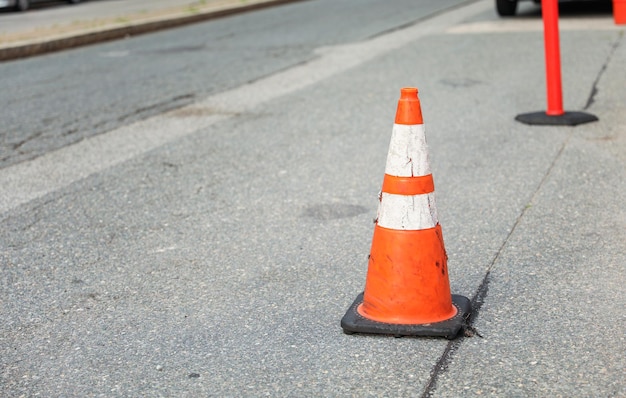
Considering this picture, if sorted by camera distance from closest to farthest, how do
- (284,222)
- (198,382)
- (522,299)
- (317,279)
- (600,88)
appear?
1. (198,382)
2. (522,299)
3. (317,279)
4. (284,222)
5. (600,88)

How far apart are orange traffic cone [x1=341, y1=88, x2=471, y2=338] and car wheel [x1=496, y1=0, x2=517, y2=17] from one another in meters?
11.7

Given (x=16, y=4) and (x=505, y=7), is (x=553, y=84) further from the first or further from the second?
(x=16, y=4)

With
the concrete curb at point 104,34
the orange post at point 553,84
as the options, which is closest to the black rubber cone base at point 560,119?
the orange post at point 553,84

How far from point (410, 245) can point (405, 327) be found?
307 mm

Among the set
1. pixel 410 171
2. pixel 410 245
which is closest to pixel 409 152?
pixel 410 171

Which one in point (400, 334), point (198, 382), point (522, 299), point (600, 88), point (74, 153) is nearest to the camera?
point (198, 382)

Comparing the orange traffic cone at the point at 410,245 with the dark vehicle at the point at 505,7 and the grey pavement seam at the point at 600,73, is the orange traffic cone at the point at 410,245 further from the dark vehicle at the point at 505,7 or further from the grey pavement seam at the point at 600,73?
the dark vehicle at the point at 505,7

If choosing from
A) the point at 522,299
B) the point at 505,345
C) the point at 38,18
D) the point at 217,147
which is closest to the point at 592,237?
the point at 522,299

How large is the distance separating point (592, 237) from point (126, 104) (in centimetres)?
541

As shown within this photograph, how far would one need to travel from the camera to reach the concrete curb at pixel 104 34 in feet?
43.2

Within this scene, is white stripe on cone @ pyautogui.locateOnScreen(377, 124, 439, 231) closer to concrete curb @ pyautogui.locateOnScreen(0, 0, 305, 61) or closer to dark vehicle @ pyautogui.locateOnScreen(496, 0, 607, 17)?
concrete curb @ pyautogui.locateOnScreen(0, 0, 305, 61)

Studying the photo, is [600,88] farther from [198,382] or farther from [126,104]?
[198,382]

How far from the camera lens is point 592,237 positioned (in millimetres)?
4508

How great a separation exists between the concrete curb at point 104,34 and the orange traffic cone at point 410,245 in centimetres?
1056
